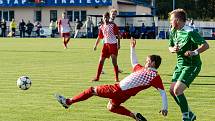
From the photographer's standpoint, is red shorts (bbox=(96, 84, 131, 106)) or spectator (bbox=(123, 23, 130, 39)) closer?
red shorts (bbox=(96, 84, 131, 106))

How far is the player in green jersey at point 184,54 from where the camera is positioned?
981cm

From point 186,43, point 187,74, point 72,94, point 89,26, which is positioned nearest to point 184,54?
point 186,43

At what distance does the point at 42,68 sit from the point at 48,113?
10780 mm

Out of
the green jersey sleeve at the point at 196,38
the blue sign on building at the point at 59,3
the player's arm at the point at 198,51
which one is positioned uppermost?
the blue sign on building at the point at 59,3

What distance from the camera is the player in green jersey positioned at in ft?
32.2

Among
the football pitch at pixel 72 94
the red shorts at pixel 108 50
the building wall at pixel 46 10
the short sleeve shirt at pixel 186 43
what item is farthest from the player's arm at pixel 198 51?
the building wall at pixel 46 10

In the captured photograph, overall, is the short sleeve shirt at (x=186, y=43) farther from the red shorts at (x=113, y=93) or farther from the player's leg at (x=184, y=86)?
the red shorts at (x=113, y=93)

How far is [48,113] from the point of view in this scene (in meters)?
11.2

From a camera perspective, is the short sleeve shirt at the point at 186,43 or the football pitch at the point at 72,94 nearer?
the short sleeve shirt at the point at 186,43

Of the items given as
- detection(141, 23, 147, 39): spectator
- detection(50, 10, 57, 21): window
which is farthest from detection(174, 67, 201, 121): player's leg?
detection(50, 10, 57, 21): window

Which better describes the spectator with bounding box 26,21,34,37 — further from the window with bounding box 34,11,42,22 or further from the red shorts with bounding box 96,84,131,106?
the red shorts with bounding box 96,84,131,106

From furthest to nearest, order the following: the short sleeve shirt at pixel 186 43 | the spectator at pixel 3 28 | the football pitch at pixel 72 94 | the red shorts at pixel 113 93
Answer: the spectator at pixel 3 28, the football pitch at pixel 72 94, the short sleeve shirt at pixel 186 43, the red shorts at pixel 113 93

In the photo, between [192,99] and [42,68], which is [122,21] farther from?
[192,99]

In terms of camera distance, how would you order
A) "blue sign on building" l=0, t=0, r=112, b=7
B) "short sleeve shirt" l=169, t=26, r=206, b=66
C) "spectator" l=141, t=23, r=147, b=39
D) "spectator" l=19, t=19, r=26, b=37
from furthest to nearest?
"blue sign on building" l=0, t=0, r=112, b=7 < "spectator" l=19, t=19, r=26, b=37 < "spectator" l=141, t=23, r=147, b=39 < "short sleeve shirt" l=169, t=26, r=206, b=66
